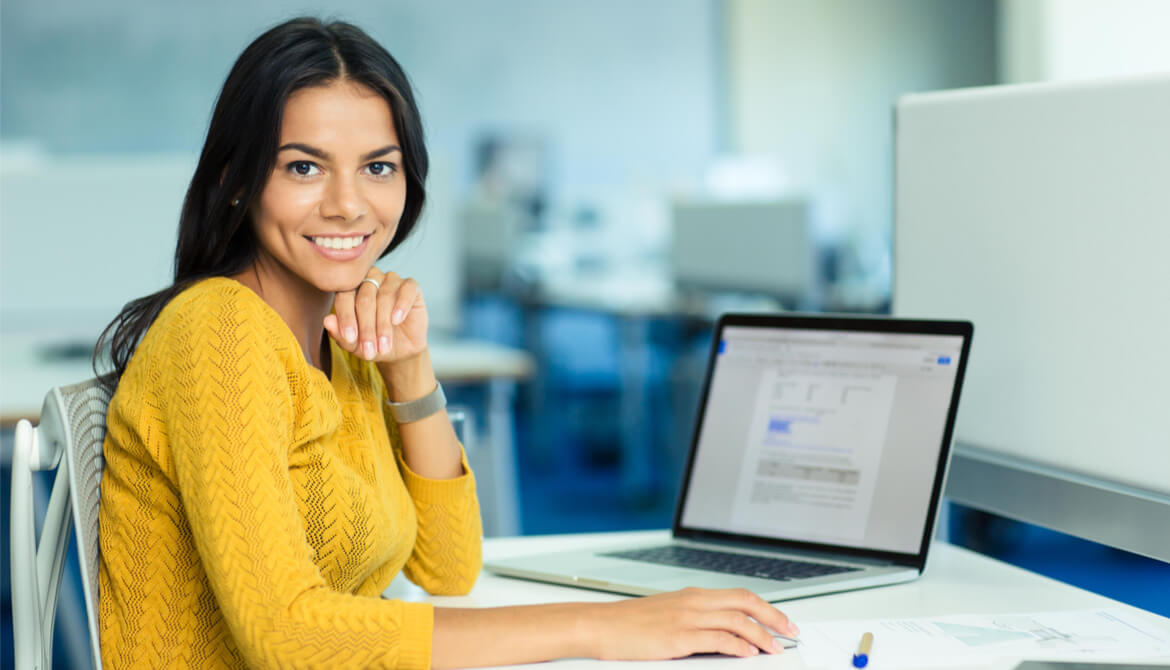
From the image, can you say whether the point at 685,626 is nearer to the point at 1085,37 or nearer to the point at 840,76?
the point at 1085,37

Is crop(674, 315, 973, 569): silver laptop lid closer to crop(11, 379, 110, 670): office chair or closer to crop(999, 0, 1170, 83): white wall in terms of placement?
crop(11, 379, 110, 670): office chair

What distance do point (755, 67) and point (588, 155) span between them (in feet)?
4.28

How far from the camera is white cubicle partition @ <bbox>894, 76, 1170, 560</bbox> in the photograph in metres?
1.02

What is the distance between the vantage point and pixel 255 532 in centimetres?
82

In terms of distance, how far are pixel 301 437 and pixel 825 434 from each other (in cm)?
54

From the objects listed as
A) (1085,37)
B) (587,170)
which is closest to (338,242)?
(1085,37)

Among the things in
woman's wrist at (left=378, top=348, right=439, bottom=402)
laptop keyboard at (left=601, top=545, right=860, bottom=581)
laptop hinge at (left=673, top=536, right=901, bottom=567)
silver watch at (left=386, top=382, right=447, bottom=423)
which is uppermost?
woman's wrist at (left=378, top=348, right=439, bottom=402)

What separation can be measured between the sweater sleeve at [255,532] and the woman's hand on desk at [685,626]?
0.46ft

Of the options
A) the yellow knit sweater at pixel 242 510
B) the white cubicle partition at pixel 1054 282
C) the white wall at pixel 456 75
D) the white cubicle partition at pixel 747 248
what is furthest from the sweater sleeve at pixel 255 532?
the white wall at pixel 456 75

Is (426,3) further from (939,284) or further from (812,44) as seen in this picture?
(939,284)

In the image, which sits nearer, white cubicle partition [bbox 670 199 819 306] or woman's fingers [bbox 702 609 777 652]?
woman's fingers [bbox 702 609 777 652]

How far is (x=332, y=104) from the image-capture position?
100cm

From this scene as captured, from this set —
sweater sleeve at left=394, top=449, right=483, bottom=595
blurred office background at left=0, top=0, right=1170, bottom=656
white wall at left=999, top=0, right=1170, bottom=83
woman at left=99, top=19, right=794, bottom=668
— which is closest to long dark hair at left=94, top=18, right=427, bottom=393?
woman at left=99, top=19, right=794, bottom=668

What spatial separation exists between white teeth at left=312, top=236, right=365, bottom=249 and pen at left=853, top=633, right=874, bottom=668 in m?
0.55
